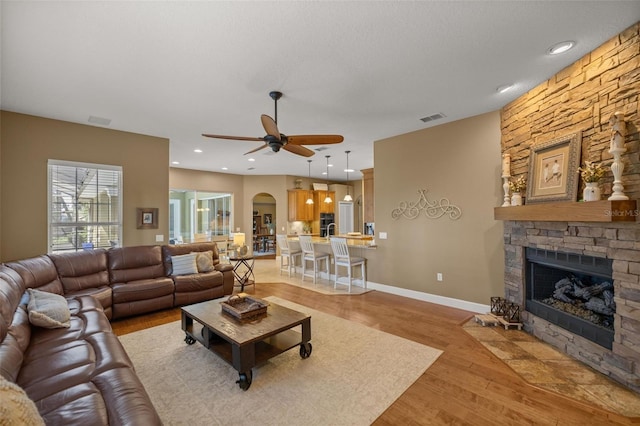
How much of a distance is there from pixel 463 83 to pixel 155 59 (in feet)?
10.5

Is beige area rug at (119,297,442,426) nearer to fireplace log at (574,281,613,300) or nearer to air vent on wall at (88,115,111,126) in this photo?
fireplace log at (574,281,613,300)

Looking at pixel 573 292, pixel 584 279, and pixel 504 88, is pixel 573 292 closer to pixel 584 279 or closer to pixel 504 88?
pixel 584 279

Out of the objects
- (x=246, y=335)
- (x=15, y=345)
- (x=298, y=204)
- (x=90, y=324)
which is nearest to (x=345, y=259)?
(x=246, y=335)

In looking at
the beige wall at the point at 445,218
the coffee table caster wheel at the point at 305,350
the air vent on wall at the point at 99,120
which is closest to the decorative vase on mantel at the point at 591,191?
the beige wall at the point at 445,218

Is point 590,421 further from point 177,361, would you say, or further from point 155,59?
point 155,59

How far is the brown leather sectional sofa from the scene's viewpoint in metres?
1.46

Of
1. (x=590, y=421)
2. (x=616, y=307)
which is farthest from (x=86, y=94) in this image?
(x=616, y=307)

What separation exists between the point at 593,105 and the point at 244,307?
3.96 m

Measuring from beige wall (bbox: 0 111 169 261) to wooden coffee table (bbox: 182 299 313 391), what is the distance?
9.55ft

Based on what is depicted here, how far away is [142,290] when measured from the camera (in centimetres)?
397

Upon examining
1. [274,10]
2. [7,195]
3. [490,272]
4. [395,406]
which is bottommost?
[395,406]

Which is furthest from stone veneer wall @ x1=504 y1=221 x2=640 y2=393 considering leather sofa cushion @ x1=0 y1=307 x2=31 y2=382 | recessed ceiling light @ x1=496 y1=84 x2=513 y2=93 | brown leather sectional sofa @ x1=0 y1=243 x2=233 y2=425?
leather sofa cushion @ x1=0 y1=307 x2=31 y2=382

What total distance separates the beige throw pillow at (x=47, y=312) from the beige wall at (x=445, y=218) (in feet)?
14.7

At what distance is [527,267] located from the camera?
3.44 m
